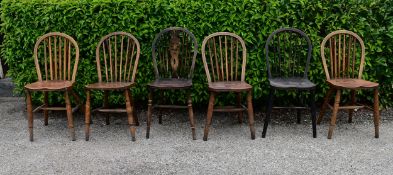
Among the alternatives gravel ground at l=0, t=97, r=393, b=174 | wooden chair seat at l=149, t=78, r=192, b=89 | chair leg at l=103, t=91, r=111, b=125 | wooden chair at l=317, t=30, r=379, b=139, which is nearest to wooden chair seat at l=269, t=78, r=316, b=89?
wooden chair at l=317, t=30, r=379, b=139

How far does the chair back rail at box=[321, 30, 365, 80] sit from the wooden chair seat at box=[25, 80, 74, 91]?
2.60 meters

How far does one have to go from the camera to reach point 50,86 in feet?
14.2

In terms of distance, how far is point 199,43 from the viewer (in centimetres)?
484

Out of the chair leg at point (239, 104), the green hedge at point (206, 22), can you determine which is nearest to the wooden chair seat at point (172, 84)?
the green hedge at point (206, 22)

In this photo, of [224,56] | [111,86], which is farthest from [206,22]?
[111,86]

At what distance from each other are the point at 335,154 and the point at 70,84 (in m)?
2.62

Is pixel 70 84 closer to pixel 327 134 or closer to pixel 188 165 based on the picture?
pixel 188 165

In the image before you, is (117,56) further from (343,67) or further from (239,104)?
(343,67)

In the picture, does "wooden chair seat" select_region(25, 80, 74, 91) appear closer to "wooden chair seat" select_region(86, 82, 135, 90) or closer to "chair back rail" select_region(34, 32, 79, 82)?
"chair back rail" select_region(34, 32, 79, 82)

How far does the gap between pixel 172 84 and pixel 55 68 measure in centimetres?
132

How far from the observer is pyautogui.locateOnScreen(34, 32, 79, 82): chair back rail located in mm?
4625

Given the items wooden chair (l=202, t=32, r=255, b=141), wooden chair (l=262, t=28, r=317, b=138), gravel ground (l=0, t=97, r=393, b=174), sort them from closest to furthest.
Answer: gravel ground (l=0, t=97, r=393, b=174)
wooden chair (l=202, t=32, r=255, b=141)
wooden chair (l=262, t=28, r=317, b=138)

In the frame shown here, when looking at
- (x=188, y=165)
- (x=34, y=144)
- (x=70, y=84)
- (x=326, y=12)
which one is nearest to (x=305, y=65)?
(x=326, y=12)

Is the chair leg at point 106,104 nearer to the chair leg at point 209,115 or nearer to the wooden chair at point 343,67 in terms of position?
the chair leg at point 209,115
